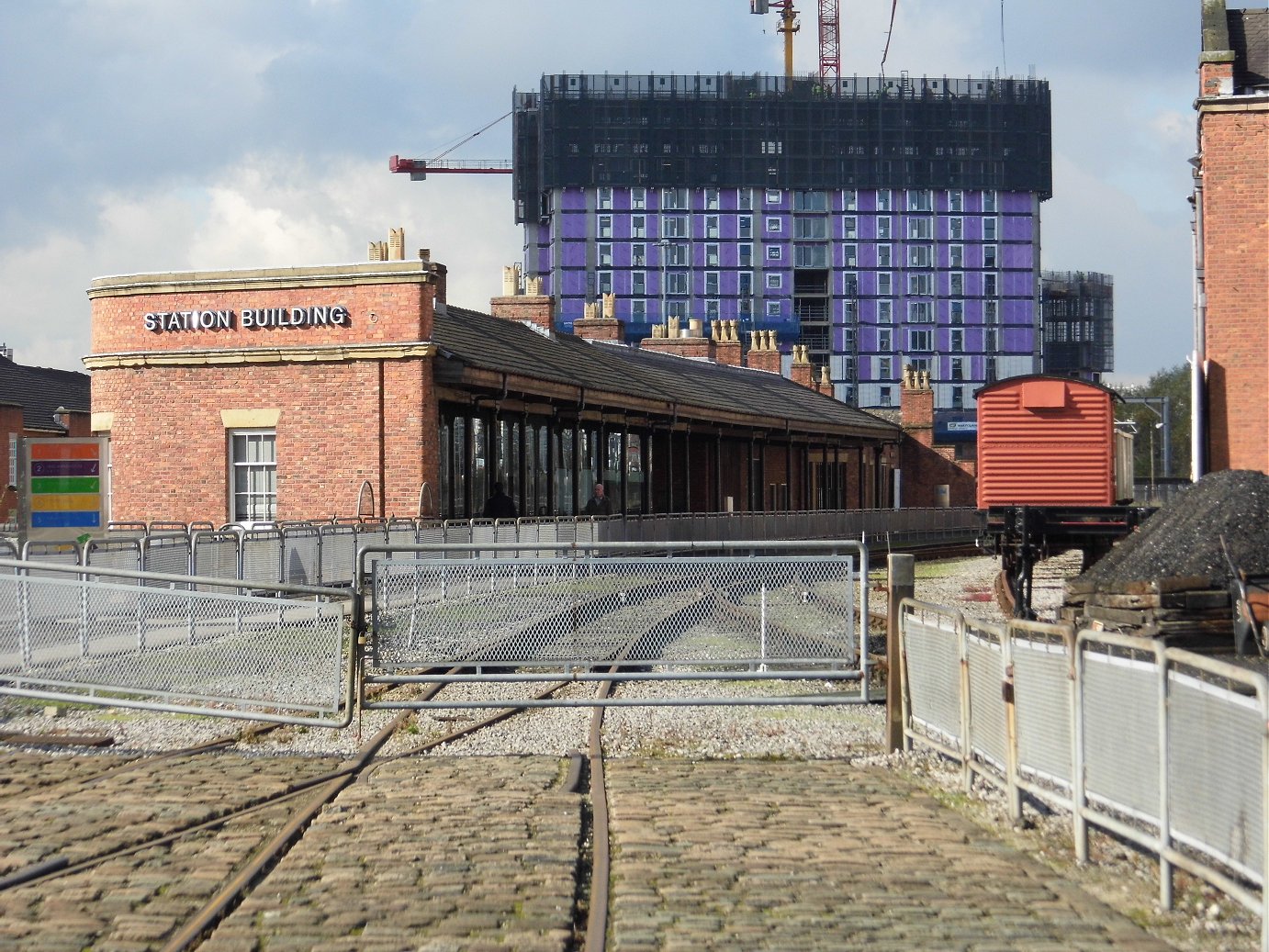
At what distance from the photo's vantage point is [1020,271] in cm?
12394

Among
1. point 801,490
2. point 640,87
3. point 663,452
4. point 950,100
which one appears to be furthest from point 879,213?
point 663,452

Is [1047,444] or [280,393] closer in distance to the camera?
[1047,444]

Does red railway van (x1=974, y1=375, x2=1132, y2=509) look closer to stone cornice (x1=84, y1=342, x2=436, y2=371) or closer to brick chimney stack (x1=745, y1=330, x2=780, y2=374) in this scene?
stone cornice (x1=84, y1=342, x2=436, y2=371)

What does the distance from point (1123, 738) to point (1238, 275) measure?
71.6 ft

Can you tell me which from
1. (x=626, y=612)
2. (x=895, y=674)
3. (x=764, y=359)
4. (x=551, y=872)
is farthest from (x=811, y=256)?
(x=551, y=872)

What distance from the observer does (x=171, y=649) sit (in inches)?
492

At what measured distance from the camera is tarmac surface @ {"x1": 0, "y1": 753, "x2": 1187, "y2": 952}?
20.5 feet

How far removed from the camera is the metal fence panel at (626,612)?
40.7ft

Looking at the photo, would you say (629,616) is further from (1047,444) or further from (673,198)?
(673,198)

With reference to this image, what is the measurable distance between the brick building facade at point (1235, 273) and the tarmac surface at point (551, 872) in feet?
63.6

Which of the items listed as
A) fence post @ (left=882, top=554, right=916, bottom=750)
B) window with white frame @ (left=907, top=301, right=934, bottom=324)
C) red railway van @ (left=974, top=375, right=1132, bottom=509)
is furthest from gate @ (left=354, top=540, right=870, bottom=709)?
window with white frame @ (left=907, top=301, right=934, bottom=324)

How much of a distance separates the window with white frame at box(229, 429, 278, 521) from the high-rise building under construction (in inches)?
3510

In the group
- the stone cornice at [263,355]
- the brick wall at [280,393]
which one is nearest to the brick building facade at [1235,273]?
the stone cornice at [263,355]

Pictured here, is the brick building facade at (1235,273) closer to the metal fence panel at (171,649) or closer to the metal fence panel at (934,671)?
the metal fence panel at (934,671)
